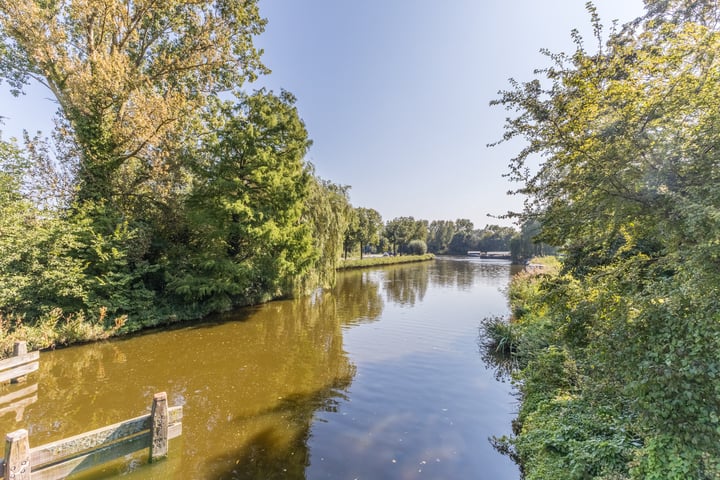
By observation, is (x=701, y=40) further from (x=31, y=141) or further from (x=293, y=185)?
(x=31, y=141)

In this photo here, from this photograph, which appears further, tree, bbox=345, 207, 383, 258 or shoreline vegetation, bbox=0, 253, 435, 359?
tree, bbox=345, 207, 383, 258

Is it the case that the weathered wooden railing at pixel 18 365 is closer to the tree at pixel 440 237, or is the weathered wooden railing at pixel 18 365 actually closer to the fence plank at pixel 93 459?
the fence plank at pixel 93 459

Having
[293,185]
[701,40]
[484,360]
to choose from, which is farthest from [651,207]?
[293,185]

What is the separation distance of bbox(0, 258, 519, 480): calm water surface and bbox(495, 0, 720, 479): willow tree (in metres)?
1.66

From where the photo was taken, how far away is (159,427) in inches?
172

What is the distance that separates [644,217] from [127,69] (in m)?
15.1

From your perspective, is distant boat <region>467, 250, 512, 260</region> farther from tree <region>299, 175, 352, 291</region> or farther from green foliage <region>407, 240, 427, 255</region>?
tree <region>299, 175, 352, 291</region>

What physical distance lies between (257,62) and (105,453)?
49.5ft

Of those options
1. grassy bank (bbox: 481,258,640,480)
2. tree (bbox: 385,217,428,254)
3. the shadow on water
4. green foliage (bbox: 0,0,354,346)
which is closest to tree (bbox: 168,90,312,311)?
green foliage (bbox: 0,0,354,346)

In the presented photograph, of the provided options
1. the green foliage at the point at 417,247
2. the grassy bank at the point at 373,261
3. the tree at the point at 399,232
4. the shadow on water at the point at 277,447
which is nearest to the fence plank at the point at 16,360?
the shadow on water at the point at 277,447

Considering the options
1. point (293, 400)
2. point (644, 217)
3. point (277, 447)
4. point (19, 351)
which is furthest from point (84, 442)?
point (644, 217)

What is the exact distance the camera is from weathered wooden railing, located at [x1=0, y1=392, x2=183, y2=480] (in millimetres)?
3299

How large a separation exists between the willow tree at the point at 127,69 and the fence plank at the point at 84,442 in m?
10.2

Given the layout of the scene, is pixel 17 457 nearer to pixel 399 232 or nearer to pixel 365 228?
pixel 365 228
